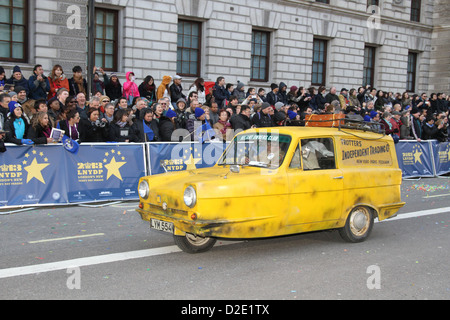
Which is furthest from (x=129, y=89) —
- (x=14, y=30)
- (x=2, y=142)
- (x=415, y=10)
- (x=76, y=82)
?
(x=415, y=10)

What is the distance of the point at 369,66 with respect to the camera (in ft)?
102

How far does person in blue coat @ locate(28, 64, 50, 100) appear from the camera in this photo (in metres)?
14.6

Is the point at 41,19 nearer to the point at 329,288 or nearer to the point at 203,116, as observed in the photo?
the point at 203,116

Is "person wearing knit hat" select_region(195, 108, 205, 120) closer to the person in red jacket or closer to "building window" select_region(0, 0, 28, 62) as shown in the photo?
the person in red jacket

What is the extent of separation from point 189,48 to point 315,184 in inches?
658

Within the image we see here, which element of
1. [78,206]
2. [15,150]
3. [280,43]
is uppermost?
[280,43]

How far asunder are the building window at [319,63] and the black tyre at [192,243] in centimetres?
2183

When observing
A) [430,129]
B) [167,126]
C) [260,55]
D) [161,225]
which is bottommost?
[161,225]

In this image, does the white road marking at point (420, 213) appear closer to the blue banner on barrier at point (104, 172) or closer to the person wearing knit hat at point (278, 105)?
the blue banner on barrier at point (104, 172)

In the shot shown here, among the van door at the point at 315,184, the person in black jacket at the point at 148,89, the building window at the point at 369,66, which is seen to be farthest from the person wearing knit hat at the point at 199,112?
the building window at the point at 369,66

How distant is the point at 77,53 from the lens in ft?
61.8

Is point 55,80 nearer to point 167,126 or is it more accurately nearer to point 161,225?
point 167,126
